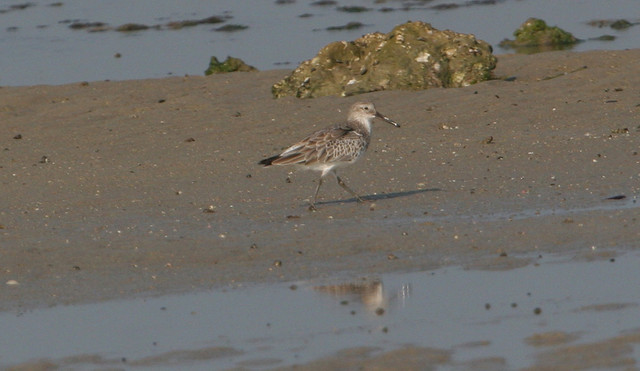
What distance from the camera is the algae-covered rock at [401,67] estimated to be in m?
19.0

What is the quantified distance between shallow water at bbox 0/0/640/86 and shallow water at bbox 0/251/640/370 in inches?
553

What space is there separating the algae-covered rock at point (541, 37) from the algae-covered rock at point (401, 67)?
5770mm

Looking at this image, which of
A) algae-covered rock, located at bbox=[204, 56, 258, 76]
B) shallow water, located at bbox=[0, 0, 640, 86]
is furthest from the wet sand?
shallow water, located at bbox=[0, 0, 640, 86]

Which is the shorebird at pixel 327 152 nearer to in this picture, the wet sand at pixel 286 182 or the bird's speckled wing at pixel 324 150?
the bird's speckled wing at pixel 324 150

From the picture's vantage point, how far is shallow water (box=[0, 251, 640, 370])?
8.30 meters

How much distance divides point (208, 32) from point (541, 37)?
392 inches

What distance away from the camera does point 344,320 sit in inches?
356

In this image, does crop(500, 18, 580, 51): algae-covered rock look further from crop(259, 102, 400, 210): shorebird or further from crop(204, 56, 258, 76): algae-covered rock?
crop(259, 102, 400, 210): shorebird

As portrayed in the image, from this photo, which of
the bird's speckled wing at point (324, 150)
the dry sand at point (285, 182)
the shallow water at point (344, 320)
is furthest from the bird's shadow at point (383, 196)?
the shallow water at point (344, 320)

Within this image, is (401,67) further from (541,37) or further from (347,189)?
(541,37)

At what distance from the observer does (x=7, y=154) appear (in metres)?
16.8

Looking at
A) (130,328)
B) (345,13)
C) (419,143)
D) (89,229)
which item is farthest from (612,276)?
(345,13)

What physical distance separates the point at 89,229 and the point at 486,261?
4.08 meters

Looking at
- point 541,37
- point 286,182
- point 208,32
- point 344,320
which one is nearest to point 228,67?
point 541,37
